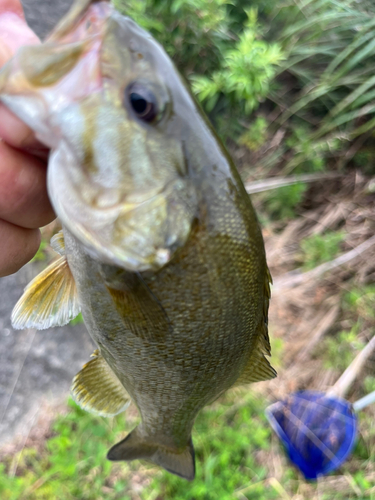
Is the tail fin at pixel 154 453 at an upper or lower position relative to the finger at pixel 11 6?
lower

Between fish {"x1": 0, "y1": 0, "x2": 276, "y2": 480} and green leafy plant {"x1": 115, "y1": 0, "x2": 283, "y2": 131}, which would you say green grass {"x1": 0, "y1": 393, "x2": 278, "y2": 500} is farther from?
green leafy plant {"x1": 115, "y1": 0, "x2": 283, "y2": 131}

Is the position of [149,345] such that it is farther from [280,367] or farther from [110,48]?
[280,367]

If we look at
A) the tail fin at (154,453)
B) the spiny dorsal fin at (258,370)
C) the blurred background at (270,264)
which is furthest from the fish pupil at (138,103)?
the blurred background at (270,264)

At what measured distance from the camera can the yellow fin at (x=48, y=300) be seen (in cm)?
103

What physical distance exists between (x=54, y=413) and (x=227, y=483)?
114 cm

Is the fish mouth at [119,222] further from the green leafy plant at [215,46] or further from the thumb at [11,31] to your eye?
the green leafy plant at [215,46]

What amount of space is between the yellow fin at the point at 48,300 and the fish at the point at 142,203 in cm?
10

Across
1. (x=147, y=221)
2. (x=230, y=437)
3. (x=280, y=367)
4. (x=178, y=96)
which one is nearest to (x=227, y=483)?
(x=230, y=437)

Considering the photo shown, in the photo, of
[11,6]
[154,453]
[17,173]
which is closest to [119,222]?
[17,173]

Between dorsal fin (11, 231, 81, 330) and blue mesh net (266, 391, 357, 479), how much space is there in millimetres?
1742

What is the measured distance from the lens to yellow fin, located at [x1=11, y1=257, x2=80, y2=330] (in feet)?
3.38

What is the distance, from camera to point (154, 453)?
1.35m

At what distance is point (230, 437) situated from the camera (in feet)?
6.98

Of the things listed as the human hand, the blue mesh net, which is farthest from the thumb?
the blue mesh net
